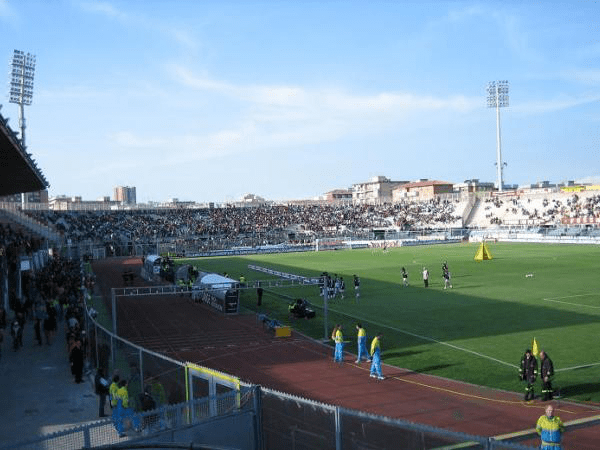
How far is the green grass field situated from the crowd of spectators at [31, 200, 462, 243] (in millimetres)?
35294

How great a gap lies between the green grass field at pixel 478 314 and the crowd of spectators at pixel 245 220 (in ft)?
116

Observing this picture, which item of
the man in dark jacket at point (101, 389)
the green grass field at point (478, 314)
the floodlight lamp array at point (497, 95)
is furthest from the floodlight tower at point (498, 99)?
the man in dark jacket at point (101, 389)

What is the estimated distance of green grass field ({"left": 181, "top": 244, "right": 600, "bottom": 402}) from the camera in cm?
1864

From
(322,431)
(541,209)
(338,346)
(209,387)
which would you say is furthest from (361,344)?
(541,209)

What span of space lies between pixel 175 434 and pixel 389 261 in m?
50.6

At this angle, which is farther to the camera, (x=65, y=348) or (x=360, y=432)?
(x=65, y=348)

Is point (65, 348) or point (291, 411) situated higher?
point (291, 411)

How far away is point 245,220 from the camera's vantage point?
333ft

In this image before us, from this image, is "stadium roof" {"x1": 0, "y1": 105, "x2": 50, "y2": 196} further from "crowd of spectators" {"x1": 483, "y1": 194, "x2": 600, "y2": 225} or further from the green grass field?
"crowd of spectators" {"x1": 483, "y1": 194, "x2": 600, "y2": 225}

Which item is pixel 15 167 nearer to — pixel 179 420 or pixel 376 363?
pixel 376 363

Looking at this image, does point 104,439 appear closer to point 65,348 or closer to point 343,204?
point 65,348

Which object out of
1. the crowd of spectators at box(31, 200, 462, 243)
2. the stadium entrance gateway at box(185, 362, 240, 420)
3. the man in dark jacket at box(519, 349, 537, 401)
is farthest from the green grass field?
the crowd of spectators at box(31, 200, 462, 243)

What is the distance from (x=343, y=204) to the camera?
118 metres

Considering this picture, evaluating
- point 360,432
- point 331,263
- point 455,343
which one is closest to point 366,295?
point 455,343
